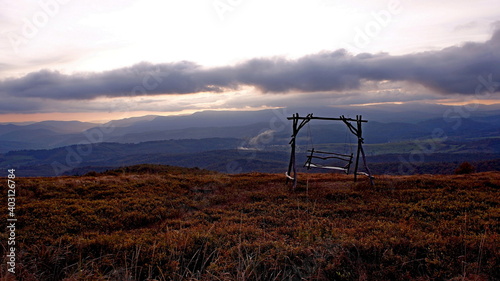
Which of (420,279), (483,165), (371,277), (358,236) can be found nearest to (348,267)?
(371,277)

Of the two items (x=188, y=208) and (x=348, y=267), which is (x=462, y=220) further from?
(x=188, y=208)

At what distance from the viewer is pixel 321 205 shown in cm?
1645

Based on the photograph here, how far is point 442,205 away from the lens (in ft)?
49.5

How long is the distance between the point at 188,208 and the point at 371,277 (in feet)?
40.4

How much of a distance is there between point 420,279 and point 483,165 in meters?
199

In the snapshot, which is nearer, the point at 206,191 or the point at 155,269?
the point at 155,269

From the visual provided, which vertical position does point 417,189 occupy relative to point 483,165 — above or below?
above

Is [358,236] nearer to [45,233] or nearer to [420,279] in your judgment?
[420,279]

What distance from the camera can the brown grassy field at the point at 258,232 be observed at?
24.9 feet

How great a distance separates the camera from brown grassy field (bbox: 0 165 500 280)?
7594mm

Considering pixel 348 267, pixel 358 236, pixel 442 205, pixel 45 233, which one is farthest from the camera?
pixel 442 205

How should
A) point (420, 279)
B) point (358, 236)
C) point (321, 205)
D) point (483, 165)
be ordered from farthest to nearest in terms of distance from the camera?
point (483, 165) → point (321, 205) → point (358, 236) → point (420, 279)

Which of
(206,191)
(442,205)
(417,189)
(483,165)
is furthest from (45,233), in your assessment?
(483,165)

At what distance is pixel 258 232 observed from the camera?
11.2 metres
